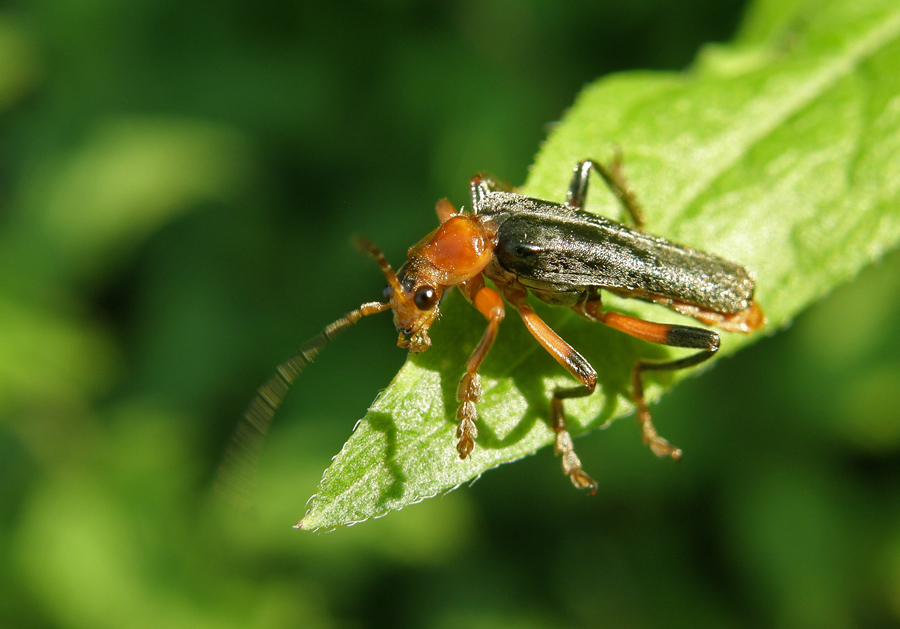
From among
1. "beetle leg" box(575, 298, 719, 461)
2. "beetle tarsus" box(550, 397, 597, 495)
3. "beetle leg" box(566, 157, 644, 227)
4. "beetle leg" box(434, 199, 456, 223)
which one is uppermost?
"beetle leg" box(434, 199, 456, 223)

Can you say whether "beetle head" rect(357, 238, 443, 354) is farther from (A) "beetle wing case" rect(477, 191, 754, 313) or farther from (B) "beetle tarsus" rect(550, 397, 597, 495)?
(B) "beetle tarsus" rect(550, 397, 597, 495)

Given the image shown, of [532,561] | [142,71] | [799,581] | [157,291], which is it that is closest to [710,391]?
[799,581]

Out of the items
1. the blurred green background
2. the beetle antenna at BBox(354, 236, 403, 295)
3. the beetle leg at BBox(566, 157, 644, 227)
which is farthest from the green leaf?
the blurred green background

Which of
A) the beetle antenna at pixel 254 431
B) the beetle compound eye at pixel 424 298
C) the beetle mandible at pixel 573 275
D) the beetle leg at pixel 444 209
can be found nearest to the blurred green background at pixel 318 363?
the beetle antenna at pixel 254 431

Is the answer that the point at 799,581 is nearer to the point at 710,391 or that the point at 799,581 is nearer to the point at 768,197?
the point at 710,391

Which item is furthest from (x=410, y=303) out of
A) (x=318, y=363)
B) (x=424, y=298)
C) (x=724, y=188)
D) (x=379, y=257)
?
(x=318, y=363)
